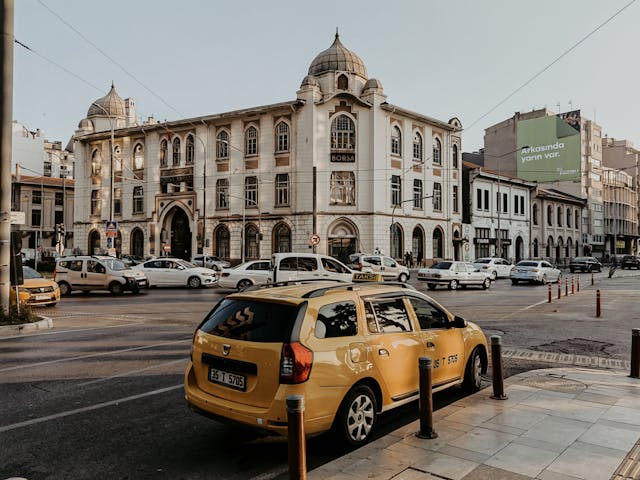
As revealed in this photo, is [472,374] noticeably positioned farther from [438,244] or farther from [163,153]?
[163,153]

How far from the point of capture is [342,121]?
39719mm

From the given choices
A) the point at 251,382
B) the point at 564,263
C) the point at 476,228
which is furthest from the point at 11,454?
the point at 564,263

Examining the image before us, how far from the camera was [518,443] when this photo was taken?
179 inches

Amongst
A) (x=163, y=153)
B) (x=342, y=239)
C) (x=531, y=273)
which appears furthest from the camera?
(x=163, y=153)

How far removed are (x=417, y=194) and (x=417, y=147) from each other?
4281mm

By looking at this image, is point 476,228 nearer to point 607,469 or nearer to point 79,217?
point 79,217

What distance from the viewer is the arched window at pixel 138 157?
47781 mm

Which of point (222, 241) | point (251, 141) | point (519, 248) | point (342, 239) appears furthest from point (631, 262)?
point (222, 241)

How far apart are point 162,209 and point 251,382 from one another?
43.8 m

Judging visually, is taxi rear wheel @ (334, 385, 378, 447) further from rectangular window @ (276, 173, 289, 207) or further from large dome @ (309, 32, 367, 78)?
large dome @ (309, 32, 367, 78)

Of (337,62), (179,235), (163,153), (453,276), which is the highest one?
(337,62)

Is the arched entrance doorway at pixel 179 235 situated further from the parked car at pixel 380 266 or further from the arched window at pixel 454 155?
the arched window at pixel 454 155

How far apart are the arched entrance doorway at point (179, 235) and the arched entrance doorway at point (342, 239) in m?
15.1

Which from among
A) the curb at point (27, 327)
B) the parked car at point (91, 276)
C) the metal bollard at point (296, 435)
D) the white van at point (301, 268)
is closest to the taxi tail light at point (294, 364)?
the metal bollard at point (296, 435)
